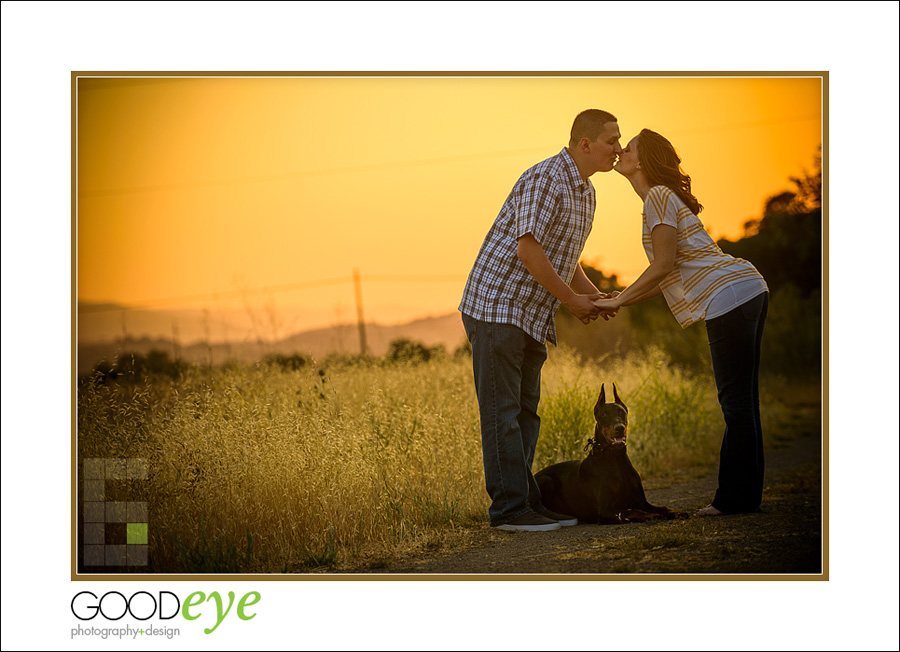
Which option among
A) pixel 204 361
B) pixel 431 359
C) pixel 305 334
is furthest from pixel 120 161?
pixel 431 359

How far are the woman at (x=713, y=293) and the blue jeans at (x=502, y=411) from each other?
56 cm

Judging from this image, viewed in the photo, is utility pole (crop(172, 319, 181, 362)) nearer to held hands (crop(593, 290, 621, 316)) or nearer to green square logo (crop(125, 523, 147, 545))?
green square logo (crop(125, 523, 147, 545))

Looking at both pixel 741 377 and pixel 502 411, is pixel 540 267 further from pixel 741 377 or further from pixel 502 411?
pixel 741 377

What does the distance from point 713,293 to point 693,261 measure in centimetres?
19

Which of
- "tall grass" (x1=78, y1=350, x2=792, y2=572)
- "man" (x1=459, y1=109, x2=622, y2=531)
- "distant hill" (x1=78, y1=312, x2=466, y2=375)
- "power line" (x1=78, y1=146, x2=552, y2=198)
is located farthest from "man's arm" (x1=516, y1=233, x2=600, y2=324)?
"distant hill" (x1=78, y1=312, x2=466, y2=375)

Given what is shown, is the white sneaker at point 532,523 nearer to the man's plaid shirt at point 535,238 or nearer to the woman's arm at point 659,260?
the man's plaid shirt at point 535,238

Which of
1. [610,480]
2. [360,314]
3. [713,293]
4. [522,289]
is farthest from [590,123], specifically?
[360,314]

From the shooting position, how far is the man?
3.58 metres

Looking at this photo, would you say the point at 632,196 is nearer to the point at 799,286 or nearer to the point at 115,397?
the point at 799,286

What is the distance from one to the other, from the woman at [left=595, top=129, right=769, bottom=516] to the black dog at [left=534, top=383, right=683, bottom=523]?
316mm

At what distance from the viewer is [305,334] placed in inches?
217

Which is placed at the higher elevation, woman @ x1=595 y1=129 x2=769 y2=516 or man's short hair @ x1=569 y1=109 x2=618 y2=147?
man's short hair @ x1=569 y1=109 x2=618 y2=147

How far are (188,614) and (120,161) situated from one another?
2.15 meters

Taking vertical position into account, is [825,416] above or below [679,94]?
below
